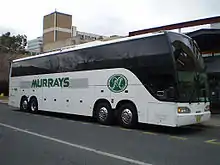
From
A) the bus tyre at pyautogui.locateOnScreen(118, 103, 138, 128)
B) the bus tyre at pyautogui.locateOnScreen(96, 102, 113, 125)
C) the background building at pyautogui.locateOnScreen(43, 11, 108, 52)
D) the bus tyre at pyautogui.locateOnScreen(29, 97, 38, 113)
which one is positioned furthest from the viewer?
the background building at pyautogui.locateOnScreen(43, 11, 108, 52)

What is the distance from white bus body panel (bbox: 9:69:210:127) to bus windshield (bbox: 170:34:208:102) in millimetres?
388

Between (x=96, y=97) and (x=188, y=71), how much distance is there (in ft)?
14.9

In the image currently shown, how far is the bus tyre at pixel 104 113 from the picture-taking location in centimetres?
1301

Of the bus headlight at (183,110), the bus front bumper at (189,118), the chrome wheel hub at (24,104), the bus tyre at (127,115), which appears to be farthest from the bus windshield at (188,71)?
the chrome wheel hub at (24,104)

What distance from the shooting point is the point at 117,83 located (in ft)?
41.5

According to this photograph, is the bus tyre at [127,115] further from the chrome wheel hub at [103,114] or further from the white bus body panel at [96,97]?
the chrome wheel hub at [103,114]

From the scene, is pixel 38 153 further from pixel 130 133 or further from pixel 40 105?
pixel 40 105

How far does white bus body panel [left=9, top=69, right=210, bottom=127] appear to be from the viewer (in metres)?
10.8

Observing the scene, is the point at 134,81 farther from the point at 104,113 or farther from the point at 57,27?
the point at 57,27

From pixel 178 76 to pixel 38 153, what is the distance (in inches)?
215

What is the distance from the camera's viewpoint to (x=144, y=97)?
1154 centimetres

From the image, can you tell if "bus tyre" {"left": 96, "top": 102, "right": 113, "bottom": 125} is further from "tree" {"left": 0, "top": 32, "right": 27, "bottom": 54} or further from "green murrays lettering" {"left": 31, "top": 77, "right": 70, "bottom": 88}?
"tree" {"left": 0, "top": 32, "right": 27, "bottom": 54}

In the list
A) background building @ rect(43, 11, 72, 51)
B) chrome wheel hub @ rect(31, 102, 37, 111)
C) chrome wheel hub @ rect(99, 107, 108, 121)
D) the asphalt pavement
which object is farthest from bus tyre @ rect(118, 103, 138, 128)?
background building @ rect(43, 11, 72, 51)


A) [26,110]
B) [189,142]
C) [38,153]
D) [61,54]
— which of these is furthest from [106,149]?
[26,110]
